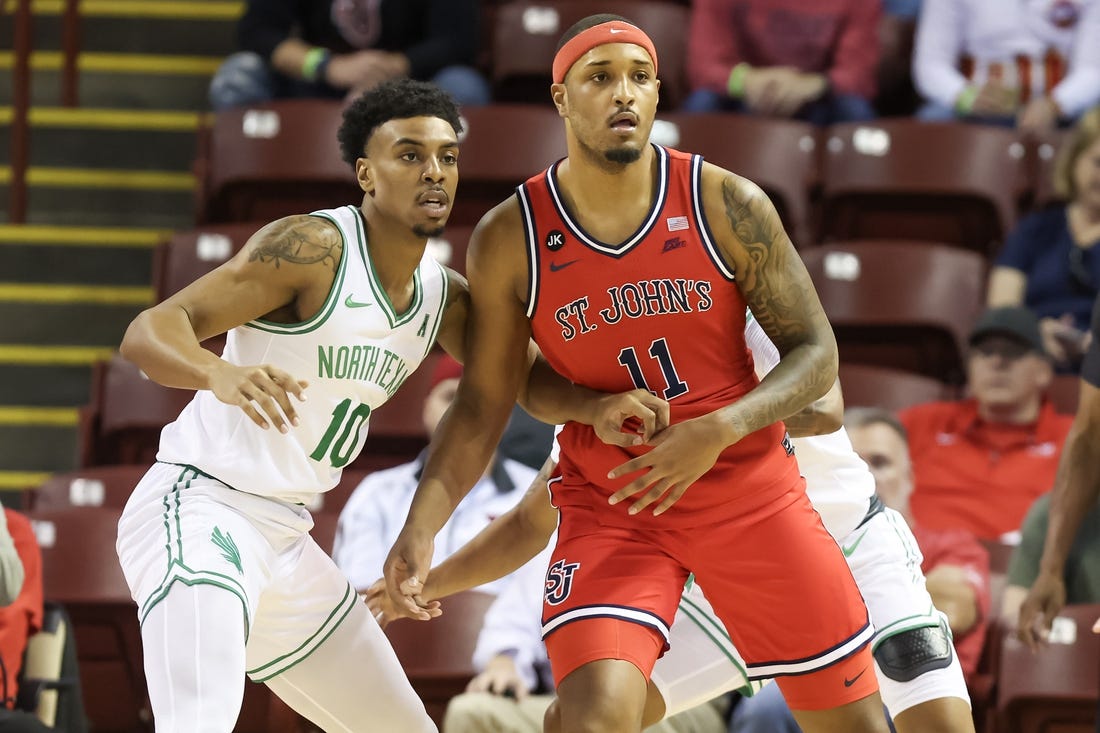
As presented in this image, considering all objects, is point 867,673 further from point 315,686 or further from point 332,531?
A: point 332,531

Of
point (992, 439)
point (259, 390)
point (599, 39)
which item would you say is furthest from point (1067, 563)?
point (259, 390)

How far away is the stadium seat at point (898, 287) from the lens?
694cm

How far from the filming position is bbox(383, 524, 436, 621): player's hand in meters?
4.00

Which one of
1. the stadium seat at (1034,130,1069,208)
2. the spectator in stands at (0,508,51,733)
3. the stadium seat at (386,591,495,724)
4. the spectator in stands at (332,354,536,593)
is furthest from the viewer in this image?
the stadium seat at (1034,130,1069,208)

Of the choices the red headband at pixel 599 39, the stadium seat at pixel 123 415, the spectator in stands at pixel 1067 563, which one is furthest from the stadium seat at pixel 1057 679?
the stadium seat at pixel 123 415

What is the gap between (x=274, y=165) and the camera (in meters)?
7.58

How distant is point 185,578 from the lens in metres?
3.80

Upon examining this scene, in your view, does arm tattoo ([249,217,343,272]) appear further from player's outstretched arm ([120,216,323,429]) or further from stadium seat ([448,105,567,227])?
stadium seat ([448,105,567,227])

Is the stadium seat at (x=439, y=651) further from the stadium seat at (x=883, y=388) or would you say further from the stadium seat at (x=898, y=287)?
the stadium seat at (x=898, y=287)

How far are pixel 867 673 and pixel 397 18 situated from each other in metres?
5.07

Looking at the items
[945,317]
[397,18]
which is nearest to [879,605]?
[945,317]

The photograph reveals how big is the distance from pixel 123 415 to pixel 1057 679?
3.91m

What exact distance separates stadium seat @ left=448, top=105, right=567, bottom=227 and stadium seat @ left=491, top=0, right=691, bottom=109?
577mm

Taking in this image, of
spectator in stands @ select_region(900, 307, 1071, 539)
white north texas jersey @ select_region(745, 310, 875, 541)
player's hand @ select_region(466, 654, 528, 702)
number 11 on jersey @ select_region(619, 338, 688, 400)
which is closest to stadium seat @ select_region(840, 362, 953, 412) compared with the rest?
spectator in stands @ select_region(900, 307, 1071, 539)
